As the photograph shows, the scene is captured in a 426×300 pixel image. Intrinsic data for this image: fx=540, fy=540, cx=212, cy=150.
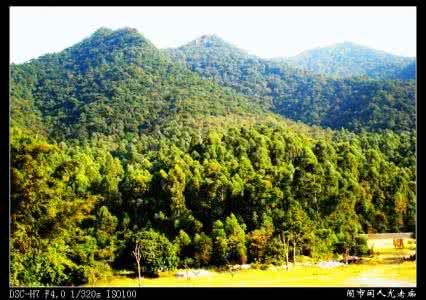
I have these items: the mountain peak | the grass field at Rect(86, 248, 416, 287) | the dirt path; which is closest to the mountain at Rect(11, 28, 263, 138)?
the grass field at Rect(86, 248, 416, 287)

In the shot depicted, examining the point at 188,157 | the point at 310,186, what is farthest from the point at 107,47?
the point at 310,186

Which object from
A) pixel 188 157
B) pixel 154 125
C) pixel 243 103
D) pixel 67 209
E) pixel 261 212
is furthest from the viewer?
pixel 243 103

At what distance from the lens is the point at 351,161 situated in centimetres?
1875

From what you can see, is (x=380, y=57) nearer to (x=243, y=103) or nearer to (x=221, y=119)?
(x=243, y=103)

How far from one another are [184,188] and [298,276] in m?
5.93

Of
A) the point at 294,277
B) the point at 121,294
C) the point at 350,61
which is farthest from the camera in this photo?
the point at 350,61

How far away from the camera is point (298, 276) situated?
1142 cm

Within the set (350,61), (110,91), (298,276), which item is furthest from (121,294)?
(350,61)

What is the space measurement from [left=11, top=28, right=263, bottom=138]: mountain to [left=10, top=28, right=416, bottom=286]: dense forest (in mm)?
184

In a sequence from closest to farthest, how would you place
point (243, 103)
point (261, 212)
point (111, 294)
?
point (111, 294), point (261, 212), point (243, 103)

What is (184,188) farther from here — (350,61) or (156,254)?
(350,61)

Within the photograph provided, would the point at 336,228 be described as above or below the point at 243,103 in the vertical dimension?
below
